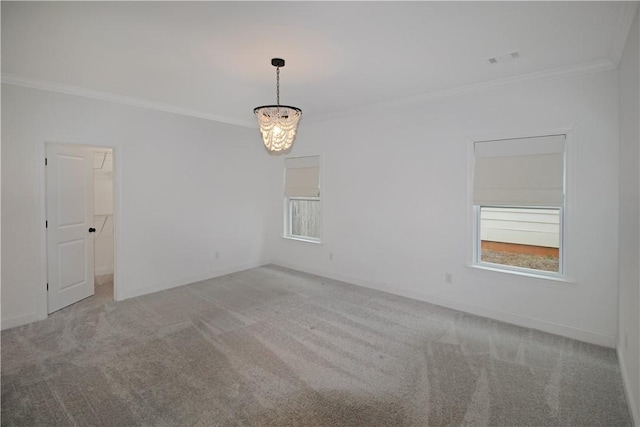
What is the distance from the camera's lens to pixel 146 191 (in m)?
4.65

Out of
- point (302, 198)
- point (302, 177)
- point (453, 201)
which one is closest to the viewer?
point (453, 201)

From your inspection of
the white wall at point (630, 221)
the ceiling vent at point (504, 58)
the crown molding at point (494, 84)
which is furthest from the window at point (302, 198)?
the white wall at point (630, 221)

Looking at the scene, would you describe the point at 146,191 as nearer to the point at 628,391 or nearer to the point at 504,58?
the point at 504,58

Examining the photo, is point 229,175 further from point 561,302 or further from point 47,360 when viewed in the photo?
point 561,302

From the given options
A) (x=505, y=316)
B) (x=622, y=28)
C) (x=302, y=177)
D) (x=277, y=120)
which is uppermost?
(x=622, y=28)

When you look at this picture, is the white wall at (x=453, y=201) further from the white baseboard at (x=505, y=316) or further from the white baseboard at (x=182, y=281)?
the white baseboard at (x=182, y=281)

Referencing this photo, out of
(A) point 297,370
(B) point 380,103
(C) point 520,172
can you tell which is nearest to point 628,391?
(C) point 520,172

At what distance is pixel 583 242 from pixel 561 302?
0.66 meters

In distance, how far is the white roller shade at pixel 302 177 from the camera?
5.64m

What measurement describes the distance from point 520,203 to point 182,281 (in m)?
4.83

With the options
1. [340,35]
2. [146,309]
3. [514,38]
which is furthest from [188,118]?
[514,38]

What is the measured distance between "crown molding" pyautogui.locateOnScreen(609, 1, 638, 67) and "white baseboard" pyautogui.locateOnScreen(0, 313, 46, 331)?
6.14m

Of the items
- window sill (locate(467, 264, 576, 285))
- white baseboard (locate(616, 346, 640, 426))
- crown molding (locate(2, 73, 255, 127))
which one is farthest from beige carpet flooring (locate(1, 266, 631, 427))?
crown molding (locate(2, 73, 255, 127))

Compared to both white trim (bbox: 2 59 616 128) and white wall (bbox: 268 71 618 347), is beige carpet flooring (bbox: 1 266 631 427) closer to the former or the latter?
white wall (bbox: 268 71 618 347)
